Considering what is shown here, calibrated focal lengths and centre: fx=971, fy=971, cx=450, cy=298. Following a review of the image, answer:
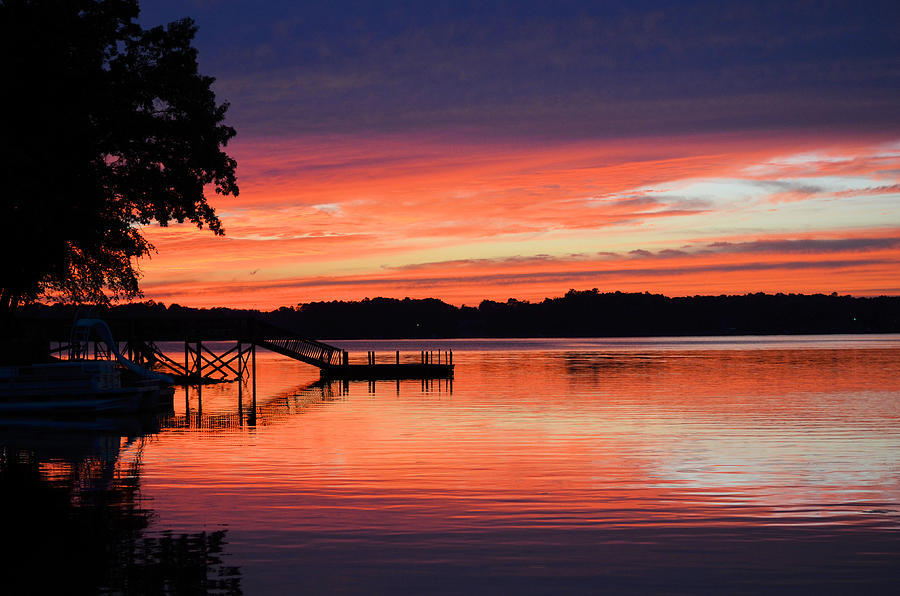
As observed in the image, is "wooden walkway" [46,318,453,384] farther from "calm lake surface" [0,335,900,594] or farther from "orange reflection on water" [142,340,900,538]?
"calm lake surface" [0,335,900,594]

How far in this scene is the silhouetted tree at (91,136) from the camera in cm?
3675

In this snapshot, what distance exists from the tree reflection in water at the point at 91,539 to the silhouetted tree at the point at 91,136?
13.0 metres

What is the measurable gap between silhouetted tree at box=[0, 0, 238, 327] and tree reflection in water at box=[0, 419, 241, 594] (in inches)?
510

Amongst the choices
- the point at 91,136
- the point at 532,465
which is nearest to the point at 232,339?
the point at 91,136

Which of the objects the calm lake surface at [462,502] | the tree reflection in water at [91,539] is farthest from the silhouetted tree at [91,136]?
the tree reflection in water at [91,539]

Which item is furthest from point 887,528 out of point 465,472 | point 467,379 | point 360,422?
point 467,379

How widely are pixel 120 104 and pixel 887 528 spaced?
1331 inches

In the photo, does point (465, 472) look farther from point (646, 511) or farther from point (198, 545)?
point (198, 545)

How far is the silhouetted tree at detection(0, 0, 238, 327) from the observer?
3675cm

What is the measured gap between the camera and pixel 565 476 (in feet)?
76.7

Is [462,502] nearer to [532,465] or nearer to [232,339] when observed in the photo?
[532,465]

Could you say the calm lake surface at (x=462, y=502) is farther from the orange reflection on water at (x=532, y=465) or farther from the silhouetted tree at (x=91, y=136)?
the silhouetted tree at (x=91, y=136)

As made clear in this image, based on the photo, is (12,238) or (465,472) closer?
(465,472)

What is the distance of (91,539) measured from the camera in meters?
15.5
